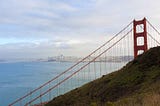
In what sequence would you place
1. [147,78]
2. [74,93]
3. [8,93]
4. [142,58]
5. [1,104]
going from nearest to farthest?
[147,78] < [142,58] < [74,93] < [1,104] < [8,93]

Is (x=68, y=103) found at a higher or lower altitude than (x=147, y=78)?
lower

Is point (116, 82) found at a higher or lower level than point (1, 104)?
higher

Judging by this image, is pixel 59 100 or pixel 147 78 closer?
pixel 147 78

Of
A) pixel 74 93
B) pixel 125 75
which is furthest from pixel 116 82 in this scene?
pixel 74 93

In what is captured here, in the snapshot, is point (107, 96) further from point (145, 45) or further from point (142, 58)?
point (145, 45)

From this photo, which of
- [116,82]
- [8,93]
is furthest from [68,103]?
[8,93]

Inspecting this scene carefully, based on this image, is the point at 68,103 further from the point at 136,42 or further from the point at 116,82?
the point at 136,42

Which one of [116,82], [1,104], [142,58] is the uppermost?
[142,58]

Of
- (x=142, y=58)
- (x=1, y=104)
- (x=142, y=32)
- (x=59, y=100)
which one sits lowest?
(x=1, y=104)

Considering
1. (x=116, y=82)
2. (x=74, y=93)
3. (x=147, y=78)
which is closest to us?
(x=147, y=78)
